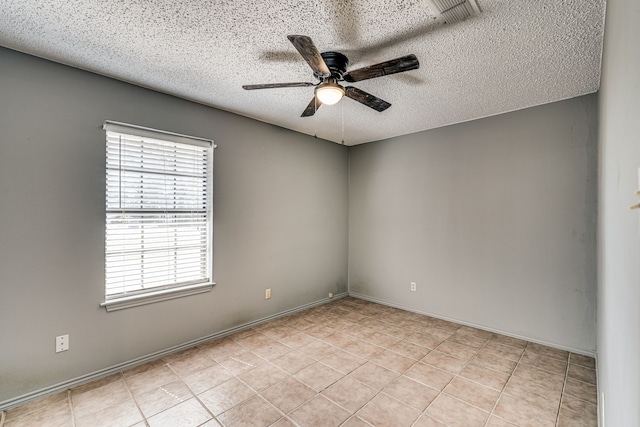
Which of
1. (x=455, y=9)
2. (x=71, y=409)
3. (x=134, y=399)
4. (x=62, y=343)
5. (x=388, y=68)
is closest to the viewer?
(x=455, y=9)

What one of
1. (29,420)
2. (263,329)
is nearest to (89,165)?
(29,420)

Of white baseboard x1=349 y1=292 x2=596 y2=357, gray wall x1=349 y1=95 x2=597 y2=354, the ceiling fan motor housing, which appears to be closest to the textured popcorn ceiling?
the ceiling fan motor housing

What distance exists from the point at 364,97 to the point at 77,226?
98.8 inches

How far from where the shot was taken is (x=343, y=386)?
7.51 feet

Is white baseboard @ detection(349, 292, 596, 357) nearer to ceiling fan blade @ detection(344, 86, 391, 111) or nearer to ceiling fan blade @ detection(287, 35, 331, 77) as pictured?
ceiling fan blade @ detection(344, 86, 391, 111)

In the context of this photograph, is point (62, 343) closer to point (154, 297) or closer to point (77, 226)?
point (154, 297)

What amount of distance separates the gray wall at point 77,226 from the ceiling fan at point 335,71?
50.1 inches

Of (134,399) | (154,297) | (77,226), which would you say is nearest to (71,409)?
(134,399)

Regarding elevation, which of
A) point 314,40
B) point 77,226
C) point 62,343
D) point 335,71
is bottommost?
point 62,343

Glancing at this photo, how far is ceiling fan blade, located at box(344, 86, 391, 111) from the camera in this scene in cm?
223

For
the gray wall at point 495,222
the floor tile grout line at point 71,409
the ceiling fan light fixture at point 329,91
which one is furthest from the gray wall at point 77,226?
the gray wall at point 495,222

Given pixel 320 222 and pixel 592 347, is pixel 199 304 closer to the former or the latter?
pixel 320 222

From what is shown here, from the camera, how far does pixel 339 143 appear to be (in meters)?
4.62

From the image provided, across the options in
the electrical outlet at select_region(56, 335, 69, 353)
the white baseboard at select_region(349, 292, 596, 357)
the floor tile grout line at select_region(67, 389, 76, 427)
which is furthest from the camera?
the white baseboard at select_region(349, 292, 596, 357)
